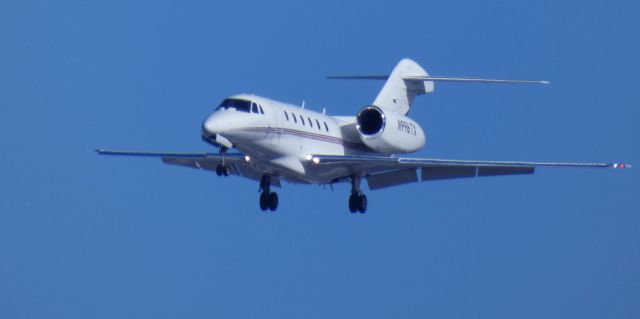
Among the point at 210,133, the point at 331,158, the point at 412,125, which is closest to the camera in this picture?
the point at 210,133

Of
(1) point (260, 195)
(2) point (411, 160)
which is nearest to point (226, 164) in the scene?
(1) point (260, 195)

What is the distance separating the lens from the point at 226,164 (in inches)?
1235

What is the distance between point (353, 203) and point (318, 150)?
192 centimetres

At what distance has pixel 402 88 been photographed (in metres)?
35.8

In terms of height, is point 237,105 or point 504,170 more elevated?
point 237,105

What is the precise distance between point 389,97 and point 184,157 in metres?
5.25

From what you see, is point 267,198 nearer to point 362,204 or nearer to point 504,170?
point 362,204

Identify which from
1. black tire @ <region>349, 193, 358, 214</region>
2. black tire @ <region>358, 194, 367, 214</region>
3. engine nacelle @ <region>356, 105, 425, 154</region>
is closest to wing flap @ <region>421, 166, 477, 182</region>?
engine nacelle @ <region>356, 105, 425, 154</region>

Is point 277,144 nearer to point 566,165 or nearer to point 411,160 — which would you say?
point 411,160

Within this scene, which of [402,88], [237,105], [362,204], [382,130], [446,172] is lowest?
[362,204]

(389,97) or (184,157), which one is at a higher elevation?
(389,97)

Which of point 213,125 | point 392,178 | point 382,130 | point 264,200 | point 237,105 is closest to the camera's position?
point 213,125

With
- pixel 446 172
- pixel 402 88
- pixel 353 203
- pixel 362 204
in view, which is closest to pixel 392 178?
pixel 362 204

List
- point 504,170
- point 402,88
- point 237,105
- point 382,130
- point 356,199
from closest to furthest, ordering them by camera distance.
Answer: point 237,105
point 504,170
point 382,130
point 356,199
point 402,88
